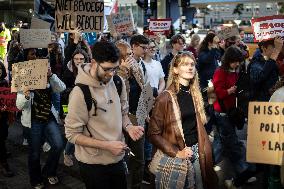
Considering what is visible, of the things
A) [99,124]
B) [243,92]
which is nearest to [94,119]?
[99,124]

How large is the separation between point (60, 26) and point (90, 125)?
10.5 feet

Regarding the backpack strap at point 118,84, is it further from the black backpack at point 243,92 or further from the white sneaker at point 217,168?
the white sneaker at point 217,168

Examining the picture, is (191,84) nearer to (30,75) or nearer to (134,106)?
(134,106)

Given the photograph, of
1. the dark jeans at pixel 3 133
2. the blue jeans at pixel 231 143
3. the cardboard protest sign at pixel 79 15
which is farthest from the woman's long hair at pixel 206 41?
the dark jeans at pixel 3 133

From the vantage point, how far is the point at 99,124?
3.17 metres

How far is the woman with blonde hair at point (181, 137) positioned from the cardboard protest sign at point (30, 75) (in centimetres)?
178

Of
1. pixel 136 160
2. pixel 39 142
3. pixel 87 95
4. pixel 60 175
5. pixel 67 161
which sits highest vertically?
pixel 87 95

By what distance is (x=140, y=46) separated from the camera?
5277mm

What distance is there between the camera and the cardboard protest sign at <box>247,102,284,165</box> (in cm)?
308

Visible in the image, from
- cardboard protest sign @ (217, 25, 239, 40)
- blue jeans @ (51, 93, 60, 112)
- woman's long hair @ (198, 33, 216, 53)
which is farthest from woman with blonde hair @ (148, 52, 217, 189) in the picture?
cardboard protest sign @ (217, 25, 239, 40)

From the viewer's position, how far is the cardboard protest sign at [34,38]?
239 inches

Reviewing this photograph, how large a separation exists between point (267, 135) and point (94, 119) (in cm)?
132

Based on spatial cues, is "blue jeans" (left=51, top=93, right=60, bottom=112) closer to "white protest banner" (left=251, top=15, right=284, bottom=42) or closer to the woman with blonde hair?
the woman with blonde hair

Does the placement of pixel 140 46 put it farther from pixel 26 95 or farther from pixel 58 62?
pixel 58 62
